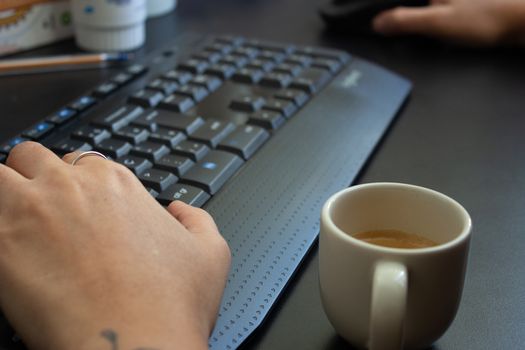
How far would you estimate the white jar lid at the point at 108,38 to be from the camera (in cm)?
81

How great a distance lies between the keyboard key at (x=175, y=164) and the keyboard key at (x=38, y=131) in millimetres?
111

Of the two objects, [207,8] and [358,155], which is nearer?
[358,155]

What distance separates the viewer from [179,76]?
2.34 feet

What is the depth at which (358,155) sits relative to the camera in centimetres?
61

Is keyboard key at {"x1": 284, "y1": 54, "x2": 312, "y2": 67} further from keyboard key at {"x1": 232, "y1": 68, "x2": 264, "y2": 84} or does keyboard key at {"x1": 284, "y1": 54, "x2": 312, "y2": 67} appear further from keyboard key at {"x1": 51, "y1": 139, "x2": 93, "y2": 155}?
keyboard key at {"x1": 51, "y1": 139, "x2": 93, "y2": 155}

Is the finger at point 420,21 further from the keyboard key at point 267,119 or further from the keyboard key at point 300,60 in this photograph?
the keyboard key at point 267,119

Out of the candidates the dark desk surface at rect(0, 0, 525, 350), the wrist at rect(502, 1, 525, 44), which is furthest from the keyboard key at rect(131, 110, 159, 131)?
the wrist at rect(502, 1, 525, 44)

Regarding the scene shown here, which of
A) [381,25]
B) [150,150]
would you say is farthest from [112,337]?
[381,25]

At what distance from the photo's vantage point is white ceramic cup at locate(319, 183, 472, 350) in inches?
14.0

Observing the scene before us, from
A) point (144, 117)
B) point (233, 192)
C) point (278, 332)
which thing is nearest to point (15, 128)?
point (144, 117)

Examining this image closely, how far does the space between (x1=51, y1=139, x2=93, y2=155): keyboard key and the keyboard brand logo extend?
30 cm

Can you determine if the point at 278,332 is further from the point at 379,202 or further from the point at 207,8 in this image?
the point at 207,8

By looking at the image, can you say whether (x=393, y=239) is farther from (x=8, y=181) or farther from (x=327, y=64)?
(x=327, y=64)

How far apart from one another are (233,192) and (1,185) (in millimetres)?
168
